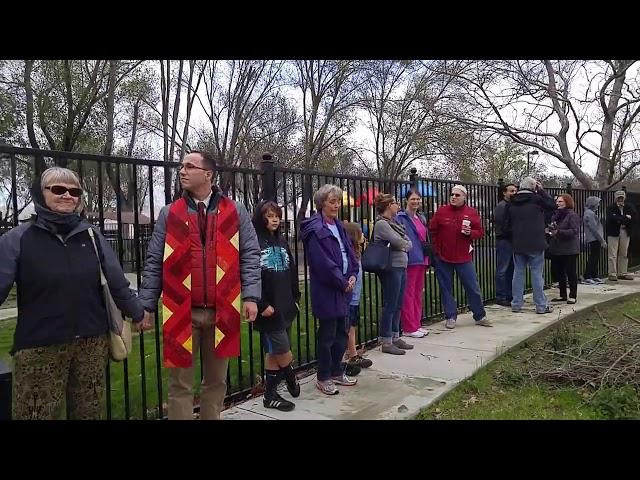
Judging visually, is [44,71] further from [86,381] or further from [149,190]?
[86,381]

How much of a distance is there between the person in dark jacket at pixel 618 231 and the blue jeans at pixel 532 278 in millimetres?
4398

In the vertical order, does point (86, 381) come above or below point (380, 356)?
above

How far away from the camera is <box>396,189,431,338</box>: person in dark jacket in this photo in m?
6.12

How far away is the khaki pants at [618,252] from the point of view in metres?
10.9

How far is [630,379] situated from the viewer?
Answer: 4.26 meters

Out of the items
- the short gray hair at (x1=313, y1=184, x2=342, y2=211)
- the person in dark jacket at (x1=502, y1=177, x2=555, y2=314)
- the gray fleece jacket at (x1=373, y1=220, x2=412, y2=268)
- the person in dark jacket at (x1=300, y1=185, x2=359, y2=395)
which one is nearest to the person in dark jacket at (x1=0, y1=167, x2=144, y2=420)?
the person in dark jacket at (x1=300, y1=185, x2=359, y2=395)

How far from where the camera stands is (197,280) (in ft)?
10.5

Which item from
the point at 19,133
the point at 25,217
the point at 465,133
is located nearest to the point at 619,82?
the point at 465,133

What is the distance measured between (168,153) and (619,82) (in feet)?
52.9

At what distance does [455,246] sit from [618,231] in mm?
6111

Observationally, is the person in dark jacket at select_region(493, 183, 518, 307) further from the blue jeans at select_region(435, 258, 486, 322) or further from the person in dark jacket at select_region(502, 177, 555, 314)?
the blue jeans at select_region(435, 258, 486, 322)

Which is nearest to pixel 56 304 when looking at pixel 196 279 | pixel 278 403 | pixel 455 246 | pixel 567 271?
pixel 196 279

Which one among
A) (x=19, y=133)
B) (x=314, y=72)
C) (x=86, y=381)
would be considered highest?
(x=314, y=72)

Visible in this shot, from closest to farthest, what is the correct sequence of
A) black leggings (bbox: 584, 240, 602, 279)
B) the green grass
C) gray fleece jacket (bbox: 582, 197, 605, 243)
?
1. the green grass
2. gray fleece jacket (bbox: 582, 197, 605, 243)
3. black leggings (bbox: 584, 240, 602, 279)
